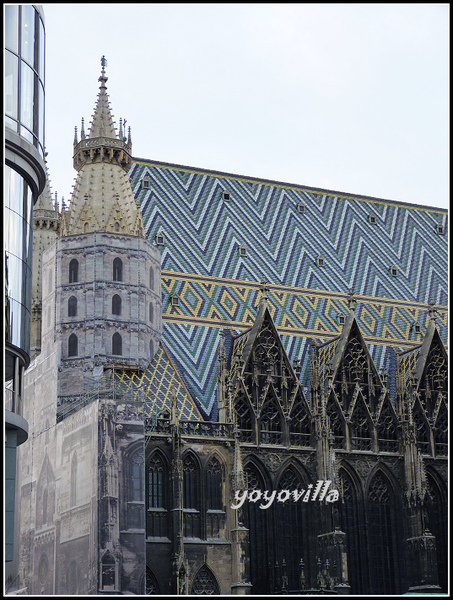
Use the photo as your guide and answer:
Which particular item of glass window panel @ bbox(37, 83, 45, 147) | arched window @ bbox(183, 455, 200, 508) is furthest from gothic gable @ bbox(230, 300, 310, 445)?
glass window panel @ bbox(37, 83, 45, 147)

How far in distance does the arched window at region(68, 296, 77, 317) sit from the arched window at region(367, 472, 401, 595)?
14.9 metres

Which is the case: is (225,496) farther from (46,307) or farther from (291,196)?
(291,196)

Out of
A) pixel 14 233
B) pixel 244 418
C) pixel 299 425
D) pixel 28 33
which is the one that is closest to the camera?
pixel 14 233

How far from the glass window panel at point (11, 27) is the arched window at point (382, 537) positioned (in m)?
24.6

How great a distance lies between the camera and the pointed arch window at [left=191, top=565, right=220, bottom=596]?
42.2 metres

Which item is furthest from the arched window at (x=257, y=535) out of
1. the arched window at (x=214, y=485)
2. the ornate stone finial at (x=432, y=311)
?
the ornate stone finial at (x=432, y=311)

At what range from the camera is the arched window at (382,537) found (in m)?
46.6

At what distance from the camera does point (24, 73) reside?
34.6 metres

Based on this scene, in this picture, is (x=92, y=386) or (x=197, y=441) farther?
(x=92, y=386)

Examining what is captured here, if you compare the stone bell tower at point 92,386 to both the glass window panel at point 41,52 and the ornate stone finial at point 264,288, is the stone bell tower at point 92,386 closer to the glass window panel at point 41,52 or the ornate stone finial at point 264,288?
the ornate stone finial at point 264,288

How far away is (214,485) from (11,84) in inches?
720

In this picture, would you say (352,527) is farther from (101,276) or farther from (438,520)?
(101,276)

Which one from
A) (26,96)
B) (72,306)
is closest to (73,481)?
(72,306)

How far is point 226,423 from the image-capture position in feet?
146
